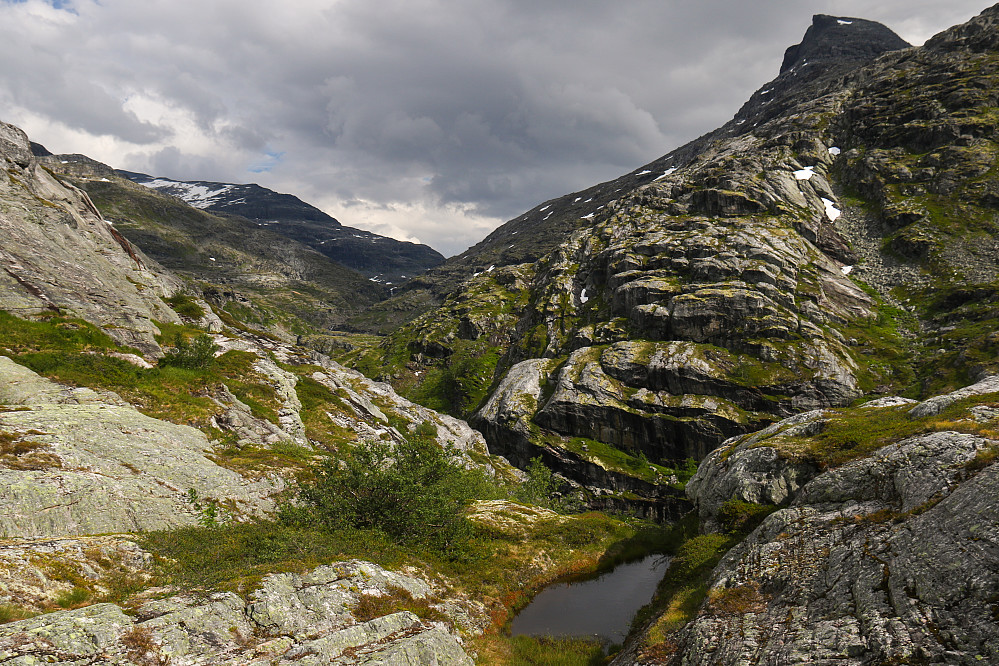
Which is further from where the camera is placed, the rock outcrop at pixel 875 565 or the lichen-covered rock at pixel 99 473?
the lichen-covered rock at pixel 99 473

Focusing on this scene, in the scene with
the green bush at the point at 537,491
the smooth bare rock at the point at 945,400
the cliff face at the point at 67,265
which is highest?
the cliff face at the point at 67,265

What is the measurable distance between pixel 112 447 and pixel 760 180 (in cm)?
20495

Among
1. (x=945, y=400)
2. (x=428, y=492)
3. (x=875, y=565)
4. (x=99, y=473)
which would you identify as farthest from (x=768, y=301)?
(x=99, y=473)

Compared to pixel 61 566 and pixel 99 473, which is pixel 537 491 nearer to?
pixel 99 473

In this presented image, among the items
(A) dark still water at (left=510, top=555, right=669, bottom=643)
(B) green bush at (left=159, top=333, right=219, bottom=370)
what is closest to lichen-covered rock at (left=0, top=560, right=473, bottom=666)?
(A) dark still water at (left=510, top=555, right=669, bottom=643)

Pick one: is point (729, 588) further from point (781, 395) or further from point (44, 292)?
point (781, 395)

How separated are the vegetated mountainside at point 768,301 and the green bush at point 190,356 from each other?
8293 cm

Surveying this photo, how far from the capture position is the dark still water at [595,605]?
28469 millimetres

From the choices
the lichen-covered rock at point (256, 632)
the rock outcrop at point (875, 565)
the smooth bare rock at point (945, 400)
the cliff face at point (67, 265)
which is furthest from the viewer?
the cliff face at point (67, 265)

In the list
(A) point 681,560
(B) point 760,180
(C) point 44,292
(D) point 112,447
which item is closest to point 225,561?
(D) point 112,447

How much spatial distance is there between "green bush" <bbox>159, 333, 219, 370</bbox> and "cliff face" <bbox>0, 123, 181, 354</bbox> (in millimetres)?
2281

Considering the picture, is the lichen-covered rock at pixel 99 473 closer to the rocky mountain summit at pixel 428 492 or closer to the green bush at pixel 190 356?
the rocky mountain summit at pixel 428 492

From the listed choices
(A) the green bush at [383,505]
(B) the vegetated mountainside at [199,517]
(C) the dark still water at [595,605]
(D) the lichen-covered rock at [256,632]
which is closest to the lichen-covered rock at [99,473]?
(B) the vegetated mountainside at [199,517]

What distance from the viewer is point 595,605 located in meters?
32.8
